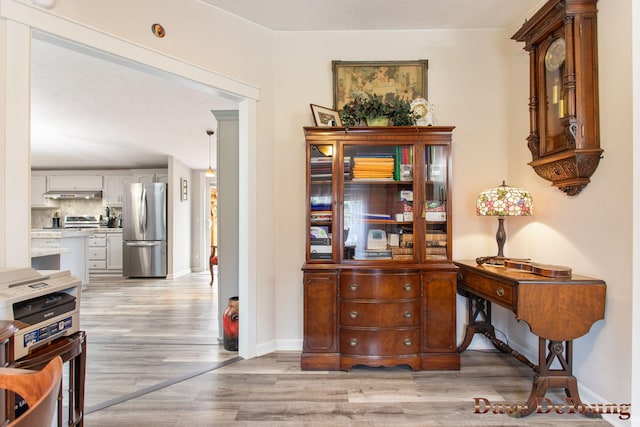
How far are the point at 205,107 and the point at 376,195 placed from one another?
271 centimetres

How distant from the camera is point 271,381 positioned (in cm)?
231

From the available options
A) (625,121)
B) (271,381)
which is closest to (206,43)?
(271,381)

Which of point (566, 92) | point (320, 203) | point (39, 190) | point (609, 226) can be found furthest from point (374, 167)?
point (39, 190)

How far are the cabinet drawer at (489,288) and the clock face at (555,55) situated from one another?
1.53 meters

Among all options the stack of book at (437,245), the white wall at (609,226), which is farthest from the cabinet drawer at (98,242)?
the white wall at (609,226)

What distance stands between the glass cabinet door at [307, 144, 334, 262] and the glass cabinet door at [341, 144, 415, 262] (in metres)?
0.12

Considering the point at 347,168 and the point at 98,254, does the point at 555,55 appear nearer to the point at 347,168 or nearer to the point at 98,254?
the point at 347,168

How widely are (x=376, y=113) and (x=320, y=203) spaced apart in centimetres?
86

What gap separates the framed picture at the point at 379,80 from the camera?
2836 mm

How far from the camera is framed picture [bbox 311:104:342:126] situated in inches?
104

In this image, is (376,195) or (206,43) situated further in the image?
(376,195)

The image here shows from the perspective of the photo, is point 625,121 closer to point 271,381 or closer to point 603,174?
point 603,174

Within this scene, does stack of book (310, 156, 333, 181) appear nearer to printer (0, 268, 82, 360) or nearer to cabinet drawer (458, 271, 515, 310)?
cabinet drawer (458, 271, 515, 310)

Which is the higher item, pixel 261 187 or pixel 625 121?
pixel 625 121
